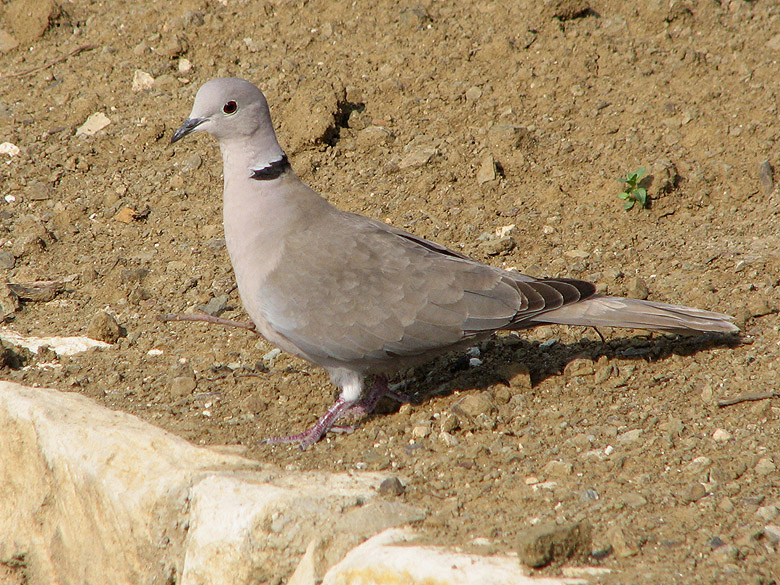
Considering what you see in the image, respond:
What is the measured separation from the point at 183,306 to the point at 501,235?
1.98m

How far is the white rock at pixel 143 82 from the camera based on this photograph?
6543 mm

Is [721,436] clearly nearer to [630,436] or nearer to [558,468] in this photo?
[630,436]

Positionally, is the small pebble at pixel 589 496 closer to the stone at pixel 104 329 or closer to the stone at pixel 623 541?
the stone at pixel 623 541

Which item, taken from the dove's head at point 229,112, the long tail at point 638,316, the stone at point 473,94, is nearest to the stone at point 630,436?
the long tail at point 638,316

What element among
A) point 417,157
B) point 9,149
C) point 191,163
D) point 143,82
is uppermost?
point 143,82

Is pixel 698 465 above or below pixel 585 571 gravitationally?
below

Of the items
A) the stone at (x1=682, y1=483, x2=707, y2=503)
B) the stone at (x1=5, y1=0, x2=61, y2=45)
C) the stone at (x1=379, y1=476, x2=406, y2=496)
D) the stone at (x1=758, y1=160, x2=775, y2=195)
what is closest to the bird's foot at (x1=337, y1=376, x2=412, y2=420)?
the stone at (x1=379, y1=476, x2=406, y2=496)

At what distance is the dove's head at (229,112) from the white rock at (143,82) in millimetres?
2611

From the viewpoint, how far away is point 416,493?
3.38 metres

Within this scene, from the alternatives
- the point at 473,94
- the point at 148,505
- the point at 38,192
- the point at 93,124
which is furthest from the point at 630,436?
the point at 93,124

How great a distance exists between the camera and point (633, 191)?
5.28 meters

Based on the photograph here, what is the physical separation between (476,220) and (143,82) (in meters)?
2.92

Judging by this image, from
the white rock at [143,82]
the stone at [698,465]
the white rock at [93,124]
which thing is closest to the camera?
the stone at [698,465]

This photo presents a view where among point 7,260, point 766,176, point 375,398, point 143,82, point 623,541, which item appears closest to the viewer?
point 623,541
